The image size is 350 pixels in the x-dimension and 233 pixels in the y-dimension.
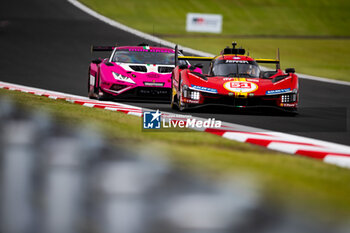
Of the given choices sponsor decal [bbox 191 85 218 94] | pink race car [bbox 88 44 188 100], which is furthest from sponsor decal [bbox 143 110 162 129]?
pink race car [bbox 88 44 188 100]

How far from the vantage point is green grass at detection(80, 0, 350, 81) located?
28.4 metres

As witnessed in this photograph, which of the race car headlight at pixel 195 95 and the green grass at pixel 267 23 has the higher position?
the green grass at pixel 267 23

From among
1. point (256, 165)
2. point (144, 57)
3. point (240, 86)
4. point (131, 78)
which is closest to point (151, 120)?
point (256, 165)

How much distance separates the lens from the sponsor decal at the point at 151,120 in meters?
8.79

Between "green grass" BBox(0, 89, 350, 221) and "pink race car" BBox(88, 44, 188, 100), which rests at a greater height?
"pink race car" BBox(88, 44, 188, 100)

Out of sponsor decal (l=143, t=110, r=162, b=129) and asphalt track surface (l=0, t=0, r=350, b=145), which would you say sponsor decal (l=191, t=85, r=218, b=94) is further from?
sponsor decal (l=143, t=110, r=162, b=129)

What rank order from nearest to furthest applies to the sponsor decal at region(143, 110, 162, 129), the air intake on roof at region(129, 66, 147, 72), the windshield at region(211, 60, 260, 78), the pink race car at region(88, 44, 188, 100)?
the sponsor decal at region(143, 110, 162, 129) < the windshield at region(211, 60, 260, 78) < the pink race car at region(88, 44, 188, 100) < the air intake on roof at region(129, 66, 147, 72)

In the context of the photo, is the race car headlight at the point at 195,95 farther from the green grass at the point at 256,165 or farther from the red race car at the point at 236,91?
the green grass at the point at 256,165

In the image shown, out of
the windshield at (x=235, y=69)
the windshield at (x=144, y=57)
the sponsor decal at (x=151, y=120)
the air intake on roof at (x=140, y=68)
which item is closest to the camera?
the sponsor decal at (x=151, y=120)

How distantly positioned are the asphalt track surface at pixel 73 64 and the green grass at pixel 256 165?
186 cm

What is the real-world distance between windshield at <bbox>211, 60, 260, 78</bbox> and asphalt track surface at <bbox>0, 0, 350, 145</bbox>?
66 centimetres

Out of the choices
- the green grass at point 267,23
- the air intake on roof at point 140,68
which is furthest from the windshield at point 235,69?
the green grass at point 267,23

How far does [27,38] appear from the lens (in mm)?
28203

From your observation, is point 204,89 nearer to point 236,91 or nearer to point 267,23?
point 236,91
